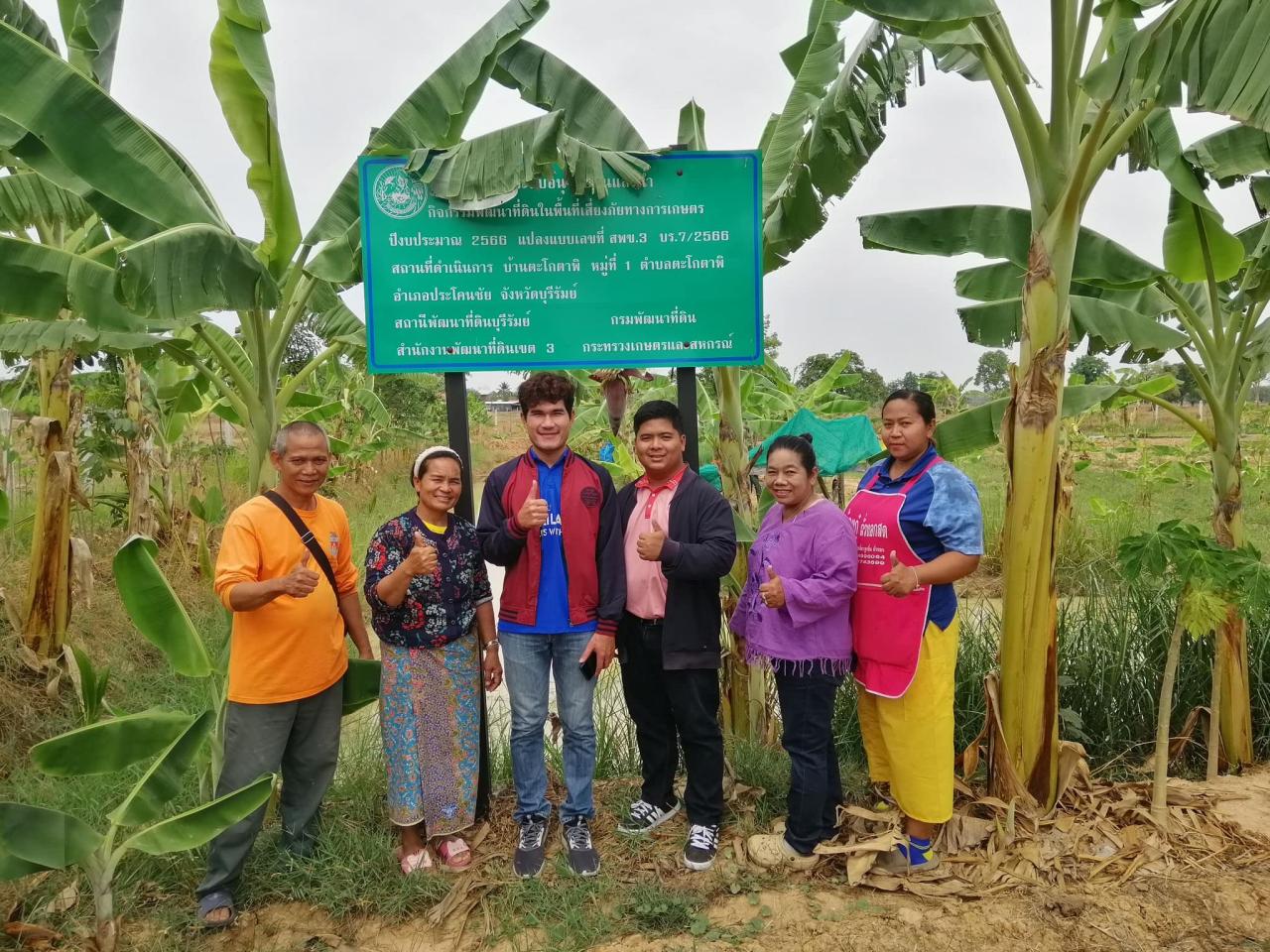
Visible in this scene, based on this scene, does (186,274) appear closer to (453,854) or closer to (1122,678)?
(453,854)

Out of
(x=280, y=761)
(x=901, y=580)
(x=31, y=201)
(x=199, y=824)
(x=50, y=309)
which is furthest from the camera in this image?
(x=31, y=201)

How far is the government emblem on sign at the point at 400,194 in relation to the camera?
338 centimetres

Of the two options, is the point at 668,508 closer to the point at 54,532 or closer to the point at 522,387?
the point at 522,387

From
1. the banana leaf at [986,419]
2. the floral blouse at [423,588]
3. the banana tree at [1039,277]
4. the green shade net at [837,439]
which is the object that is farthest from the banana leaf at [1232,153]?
the floral blouse at [423,588]

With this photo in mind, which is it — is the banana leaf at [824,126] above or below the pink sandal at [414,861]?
above

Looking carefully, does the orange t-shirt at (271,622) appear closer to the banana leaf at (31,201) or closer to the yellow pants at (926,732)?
the yellow pants at (926,732)

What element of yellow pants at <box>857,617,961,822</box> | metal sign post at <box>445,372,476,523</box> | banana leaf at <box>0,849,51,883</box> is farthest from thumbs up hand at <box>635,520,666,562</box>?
banana leaf at <box>0,849,51,883</box>

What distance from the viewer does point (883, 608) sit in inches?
120

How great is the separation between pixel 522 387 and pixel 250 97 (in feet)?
6.40

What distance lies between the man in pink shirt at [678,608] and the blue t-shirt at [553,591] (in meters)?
0.25

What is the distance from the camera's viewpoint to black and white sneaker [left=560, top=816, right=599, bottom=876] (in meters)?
3.20

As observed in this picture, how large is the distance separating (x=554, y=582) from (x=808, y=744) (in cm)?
114

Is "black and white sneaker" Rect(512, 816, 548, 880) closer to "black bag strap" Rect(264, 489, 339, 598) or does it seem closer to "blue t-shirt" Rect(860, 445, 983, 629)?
"black bag strap" Rect(264, 489, 339, 598)

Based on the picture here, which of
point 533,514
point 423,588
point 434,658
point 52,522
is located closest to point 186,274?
point 423,588
